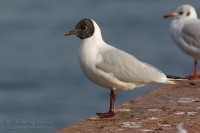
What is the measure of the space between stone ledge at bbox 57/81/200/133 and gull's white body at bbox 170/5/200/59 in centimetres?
259

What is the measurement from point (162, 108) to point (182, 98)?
569 millimetres

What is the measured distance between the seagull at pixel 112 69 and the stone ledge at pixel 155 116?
0.21 metres

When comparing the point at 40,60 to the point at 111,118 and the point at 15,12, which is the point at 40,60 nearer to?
the point at 15,12

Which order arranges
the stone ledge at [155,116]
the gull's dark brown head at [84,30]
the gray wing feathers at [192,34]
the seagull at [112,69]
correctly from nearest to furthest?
Result: 1. the stone ledge at [155,116]
2. the seagull at [112,69]
3. the gull's dark brown head at [84,30]
4. the gray wing feathers at [192,34]

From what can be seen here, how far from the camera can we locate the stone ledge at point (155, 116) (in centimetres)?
773

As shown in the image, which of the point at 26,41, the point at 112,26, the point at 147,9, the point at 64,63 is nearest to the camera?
the point at 64,63

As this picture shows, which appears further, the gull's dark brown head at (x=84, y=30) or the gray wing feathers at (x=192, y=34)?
the gray wing feathers at (x=192, y=34)

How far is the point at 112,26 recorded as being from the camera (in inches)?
931

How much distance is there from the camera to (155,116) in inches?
324

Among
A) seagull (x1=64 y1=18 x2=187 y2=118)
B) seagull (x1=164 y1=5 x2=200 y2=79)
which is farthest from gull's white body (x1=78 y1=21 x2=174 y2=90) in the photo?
seagull (x1=164 y1=5 x2=200 y2=79)

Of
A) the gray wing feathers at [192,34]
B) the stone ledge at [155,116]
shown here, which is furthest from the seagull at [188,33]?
the stone ledge at [155,116]

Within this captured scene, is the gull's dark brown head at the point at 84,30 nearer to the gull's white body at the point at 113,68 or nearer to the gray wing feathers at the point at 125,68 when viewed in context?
the gull's white body at the point at 113,68

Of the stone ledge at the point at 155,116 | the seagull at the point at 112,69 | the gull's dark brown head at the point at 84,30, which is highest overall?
the gull's dark brown head at the point at 84,30

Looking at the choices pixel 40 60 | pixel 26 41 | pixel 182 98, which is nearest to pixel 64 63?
pixel 40 60
